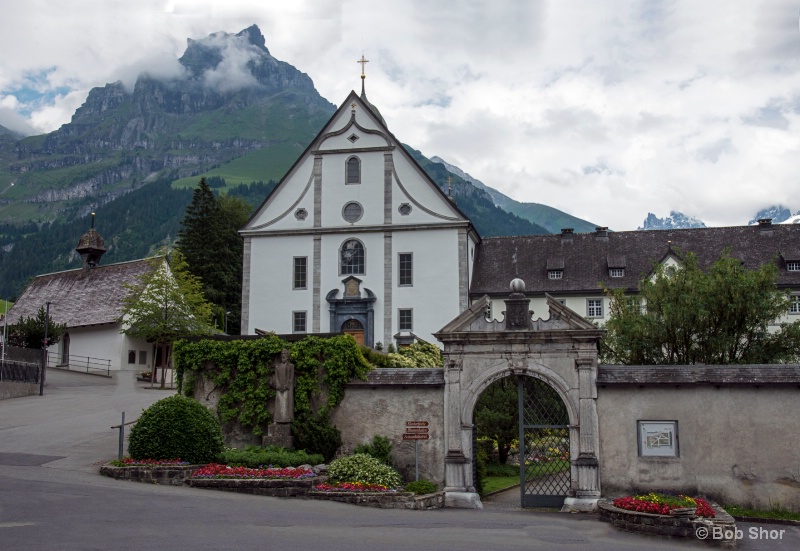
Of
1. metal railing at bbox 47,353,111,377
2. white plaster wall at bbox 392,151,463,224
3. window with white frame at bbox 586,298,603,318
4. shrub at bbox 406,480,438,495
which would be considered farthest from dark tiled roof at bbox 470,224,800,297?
shrub at bbox 406,480,438,495

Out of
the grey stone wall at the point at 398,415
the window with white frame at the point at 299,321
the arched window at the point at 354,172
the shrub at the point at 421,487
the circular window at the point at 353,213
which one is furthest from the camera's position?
the arched window at the point at 354,172

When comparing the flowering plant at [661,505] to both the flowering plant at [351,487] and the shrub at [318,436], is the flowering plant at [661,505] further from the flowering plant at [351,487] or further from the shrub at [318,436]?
the shrub at [318,436]

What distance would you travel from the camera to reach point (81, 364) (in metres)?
53.5

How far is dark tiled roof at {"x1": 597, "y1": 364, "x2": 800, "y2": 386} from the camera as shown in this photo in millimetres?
19391

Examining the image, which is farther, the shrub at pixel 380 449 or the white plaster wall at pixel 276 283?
the white plaster wall at pixel 276 283

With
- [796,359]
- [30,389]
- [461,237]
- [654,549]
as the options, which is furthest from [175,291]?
[654,549]

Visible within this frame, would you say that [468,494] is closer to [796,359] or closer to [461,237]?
[796,359]

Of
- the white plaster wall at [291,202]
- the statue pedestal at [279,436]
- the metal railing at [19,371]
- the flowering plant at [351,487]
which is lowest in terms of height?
the flowering plant at [351,487]

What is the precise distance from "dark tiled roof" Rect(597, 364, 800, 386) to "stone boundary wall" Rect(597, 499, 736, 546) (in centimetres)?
345

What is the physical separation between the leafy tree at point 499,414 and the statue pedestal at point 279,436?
7.62 metres

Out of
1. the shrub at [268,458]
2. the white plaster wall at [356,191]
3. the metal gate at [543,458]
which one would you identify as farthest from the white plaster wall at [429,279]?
the shrub at [268,458]

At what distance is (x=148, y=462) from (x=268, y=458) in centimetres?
274

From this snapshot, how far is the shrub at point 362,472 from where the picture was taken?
19.4 meters

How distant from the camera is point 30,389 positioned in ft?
123
